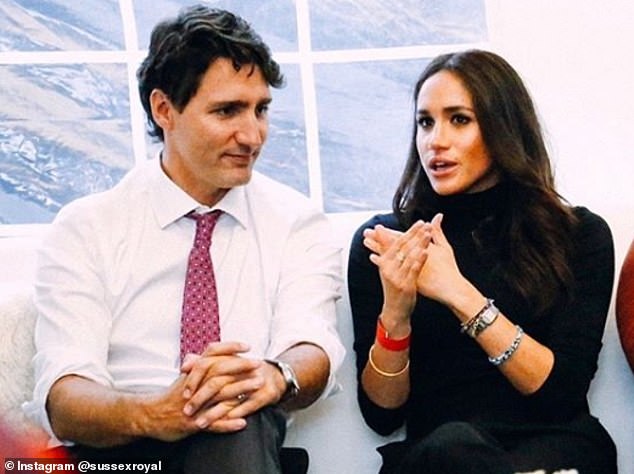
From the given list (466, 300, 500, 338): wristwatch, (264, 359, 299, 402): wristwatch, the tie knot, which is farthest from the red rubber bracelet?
the tie knot

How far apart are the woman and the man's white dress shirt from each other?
0.14 metres

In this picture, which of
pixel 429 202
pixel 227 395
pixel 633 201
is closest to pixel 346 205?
pixel 429 202

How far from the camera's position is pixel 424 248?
198cm

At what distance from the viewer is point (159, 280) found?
204cm

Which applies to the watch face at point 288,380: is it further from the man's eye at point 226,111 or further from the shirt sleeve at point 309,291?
the man's eye at point 226,111

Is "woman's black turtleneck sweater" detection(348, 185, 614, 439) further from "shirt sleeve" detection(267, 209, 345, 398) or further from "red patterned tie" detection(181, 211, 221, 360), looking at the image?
"red patterned tie" detection(181, 211, 221, 360)

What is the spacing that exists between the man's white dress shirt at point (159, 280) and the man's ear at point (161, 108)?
0.09 meters

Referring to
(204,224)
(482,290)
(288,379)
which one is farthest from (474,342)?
(204,224)

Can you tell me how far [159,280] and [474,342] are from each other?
602 mm

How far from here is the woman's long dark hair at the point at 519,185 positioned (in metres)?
2.06

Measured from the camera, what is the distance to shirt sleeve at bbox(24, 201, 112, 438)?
1888 mm

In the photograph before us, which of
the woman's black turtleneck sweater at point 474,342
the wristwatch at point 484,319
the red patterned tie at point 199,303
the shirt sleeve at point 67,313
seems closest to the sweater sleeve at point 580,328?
the woman's black turtleneck sweater at point 474,342

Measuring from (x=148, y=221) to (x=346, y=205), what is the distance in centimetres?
74

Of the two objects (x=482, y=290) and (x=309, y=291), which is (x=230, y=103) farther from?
(x=482, y=290)
